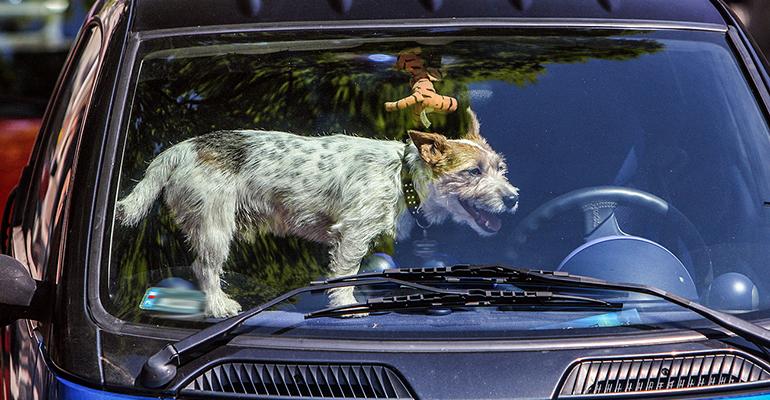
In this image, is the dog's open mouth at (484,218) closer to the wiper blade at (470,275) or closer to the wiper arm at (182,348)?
the wiper blade at (470,275)

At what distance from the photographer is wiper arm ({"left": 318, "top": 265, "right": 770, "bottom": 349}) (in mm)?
2693

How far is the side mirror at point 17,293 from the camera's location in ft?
9.37

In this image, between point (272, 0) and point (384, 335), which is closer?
point (384, 335)

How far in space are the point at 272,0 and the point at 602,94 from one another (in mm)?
876

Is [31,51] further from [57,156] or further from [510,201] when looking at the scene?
[510,201]

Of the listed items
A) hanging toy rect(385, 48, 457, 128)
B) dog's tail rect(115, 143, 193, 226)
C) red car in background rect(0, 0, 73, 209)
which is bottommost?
red car in background rect(0, 0, 73, 209)

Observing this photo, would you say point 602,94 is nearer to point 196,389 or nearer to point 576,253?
point 576,253

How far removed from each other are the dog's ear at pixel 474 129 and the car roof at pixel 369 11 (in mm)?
256

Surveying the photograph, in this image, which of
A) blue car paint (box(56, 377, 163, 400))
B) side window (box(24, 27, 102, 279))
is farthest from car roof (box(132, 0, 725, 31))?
blue car paint (box(56, 377, 163, 400))

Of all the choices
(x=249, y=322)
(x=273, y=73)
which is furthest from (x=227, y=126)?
(x=249, y=322)

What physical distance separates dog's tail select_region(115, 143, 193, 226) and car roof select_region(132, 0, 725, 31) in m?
0.36

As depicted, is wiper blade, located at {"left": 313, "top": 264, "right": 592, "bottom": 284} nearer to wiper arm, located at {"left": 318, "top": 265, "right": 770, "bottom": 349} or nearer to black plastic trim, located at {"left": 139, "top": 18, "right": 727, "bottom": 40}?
wiper arm, located at {"left": 318, "top": 265, "right": 770, "bottom": 349}

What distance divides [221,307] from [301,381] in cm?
35

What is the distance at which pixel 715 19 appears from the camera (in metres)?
3.43
